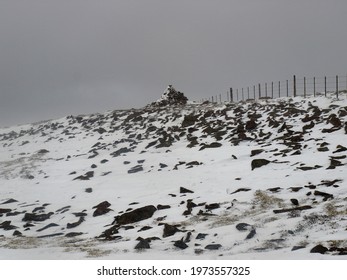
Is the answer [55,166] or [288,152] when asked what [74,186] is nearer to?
[55,166]

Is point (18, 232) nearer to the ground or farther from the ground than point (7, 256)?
nearer to the ground

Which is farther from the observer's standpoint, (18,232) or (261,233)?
(18,232)

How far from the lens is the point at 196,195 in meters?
11.0

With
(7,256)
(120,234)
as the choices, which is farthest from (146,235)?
(7,256)

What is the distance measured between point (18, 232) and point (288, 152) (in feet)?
33.5

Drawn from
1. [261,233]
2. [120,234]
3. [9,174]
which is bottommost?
[9,174]

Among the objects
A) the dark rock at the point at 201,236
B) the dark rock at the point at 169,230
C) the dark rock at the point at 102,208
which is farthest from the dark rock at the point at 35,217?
the dark rock at the point at 201,236

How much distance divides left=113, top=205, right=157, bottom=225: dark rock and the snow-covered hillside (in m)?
0.04

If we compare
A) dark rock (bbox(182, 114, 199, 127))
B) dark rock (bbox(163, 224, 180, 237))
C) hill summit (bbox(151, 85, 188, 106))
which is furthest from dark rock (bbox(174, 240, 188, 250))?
hill summit (bbox(151, 85, 188, 106))

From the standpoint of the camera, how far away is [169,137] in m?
23.0

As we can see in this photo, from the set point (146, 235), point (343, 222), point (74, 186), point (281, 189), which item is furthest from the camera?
point (74, 186)

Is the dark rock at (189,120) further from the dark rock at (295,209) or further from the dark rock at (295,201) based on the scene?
the dark rock at (295,209)

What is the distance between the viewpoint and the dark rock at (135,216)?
9.67 m
